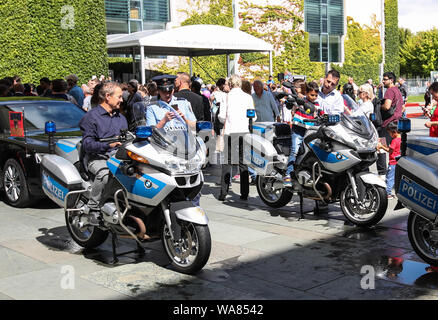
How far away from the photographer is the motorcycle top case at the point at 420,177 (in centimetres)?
501

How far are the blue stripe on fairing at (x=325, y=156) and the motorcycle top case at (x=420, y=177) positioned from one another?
140cm

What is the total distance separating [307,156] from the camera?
291 inches

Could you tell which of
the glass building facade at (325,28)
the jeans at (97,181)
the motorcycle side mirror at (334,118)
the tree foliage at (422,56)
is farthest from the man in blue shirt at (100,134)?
the tree foliage at (422,56)

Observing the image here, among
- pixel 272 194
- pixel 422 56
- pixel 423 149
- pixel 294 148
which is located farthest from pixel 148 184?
pixel 422 56

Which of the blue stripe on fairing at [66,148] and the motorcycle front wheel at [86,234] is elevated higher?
the blue stripe on fairing at [66,148]

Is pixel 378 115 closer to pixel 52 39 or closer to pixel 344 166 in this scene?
pixel 344 166

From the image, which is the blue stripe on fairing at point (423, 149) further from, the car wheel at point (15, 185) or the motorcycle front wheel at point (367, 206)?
the car wheel at point (15, 185)

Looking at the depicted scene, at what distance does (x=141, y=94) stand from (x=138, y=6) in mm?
15991

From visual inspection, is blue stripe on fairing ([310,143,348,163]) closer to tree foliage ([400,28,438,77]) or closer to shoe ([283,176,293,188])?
shoe ([283,176,293,188])

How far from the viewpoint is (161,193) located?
5.02 metres

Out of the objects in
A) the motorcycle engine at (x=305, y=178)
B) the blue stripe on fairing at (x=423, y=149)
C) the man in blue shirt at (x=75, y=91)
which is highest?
the man in blue shirt at (x=75, y=91)

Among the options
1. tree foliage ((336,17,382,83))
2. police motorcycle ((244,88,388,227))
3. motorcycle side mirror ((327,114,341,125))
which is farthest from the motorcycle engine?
tree foliage ((336,17,382,83))

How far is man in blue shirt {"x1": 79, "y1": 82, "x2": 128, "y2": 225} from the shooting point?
565 cm

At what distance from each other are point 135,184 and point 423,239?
277 cm
